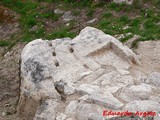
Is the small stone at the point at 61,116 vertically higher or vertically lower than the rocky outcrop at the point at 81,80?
lower

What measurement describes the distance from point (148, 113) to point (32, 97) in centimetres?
373

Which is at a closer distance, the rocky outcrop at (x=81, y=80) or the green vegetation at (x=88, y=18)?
the rocky outcrop at (x=81, y=80)

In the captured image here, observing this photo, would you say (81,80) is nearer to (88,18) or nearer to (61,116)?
(61,116)

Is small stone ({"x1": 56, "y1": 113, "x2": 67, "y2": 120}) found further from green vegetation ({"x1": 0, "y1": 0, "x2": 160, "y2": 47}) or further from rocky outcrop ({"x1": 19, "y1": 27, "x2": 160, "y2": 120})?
green vegetation ({"x1": 0, "y1": 0, "x2": 160, "y2": 47})

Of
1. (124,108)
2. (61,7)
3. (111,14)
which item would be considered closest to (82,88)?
(124,108)

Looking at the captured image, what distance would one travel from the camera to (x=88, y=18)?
19.9 meters

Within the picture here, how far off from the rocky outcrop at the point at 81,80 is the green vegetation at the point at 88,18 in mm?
3532

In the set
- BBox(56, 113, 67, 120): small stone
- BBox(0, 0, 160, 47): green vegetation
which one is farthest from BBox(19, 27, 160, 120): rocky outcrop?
BBox(0, 0, 160, 47): green vegetation

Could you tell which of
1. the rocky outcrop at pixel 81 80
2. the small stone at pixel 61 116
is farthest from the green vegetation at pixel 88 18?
the small stone at pixel 61 116

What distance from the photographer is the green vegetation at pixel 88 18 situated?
701 inches

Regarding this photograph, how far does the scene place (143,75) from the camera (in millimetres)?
12570

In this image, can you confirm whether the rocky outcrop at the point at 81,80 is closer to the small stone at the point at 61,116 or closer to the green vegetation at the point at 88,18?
the small stone at the point at 61,116

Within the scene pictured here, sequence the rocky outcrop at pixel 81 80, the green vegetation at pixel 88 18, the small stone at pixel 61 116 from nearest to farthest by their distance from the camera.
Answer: the small stone at pixel 61 116 → the rocky outcrop at pixel 81 80 → the green vegetation at pixel 88 18

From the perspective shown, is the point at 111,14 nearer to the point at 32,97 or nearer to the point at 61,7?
the point at 61,7
